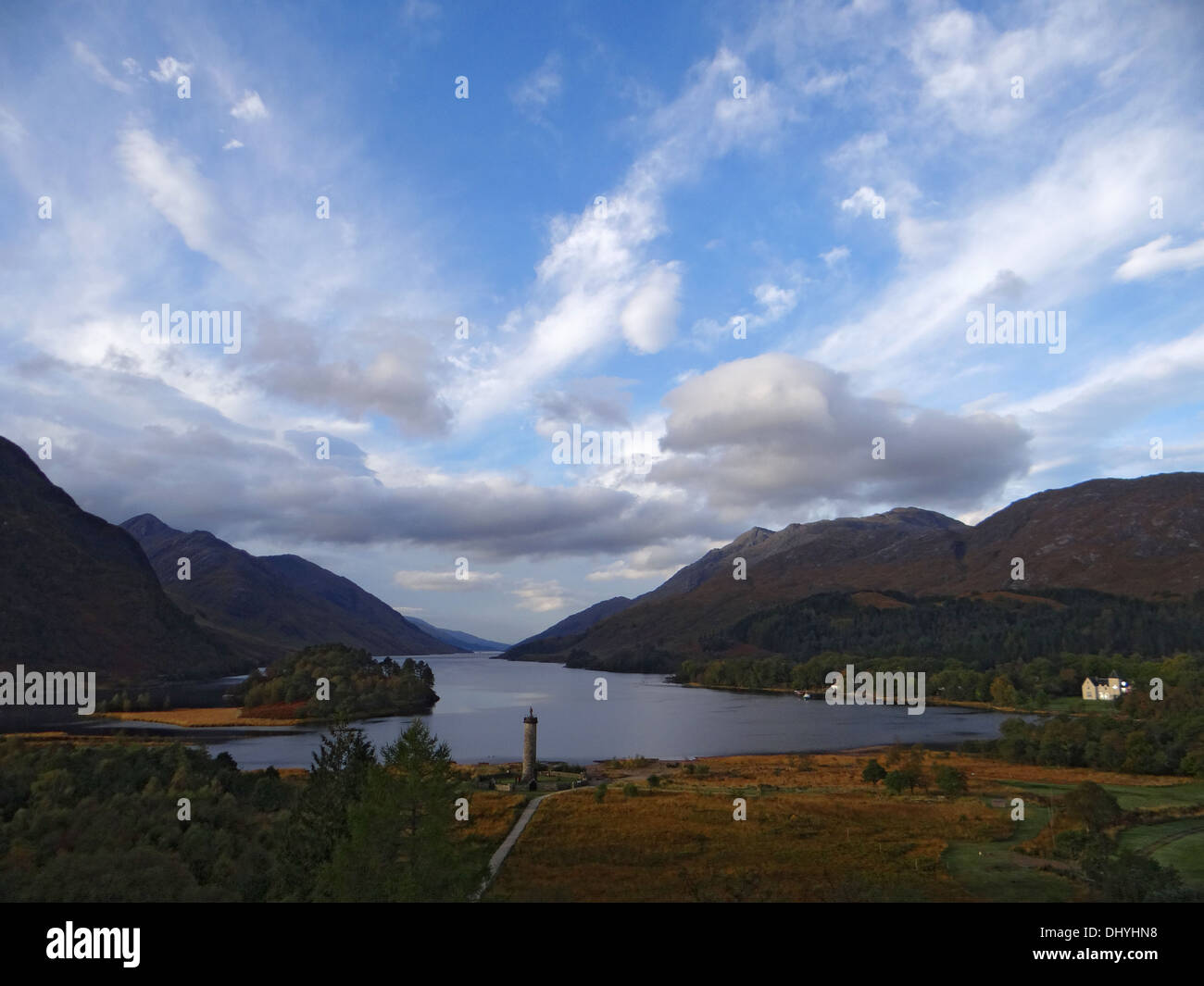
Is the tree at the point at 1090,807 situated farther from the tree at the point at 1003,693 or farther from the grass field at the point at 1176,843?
the tree at the point at 1003,693

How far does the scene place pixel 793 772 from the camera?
254 ft

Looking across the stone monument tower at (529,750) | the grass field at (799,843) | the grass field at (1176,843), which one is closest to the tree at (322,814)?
the grass field at (799,843)

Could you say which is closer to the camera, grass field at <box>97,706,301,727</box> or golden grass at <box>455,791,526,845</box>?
golden grass at <box>455,791,526,845</box>

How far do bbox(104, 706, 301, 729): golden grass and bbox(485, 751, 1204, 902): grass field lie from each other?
323ft

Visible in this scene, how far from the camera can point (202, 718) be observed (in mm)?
138375

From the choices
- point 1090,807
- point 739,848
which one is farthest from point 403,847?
point 1090,807

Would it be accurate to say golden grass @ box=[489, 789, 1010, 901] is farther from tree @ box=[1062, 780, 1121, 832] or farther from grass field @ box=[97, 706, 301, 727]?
grass field @ box=[97, 706, 301, 727]

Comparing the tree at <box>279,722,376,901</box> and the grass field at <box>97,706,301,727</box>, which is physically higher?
the tree at <box>279,722,376,901</box>

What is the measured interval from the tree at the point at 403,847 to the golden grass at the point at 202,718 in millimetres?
124620

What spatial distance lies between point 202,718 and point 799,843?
131 metres

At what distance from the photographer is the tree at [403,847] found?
23.6 metres

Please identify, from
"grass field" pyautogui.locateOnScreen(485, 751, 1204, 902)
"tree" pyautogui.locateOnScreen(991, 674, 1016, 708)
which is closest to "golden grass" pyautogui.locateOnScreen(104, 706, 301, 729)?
"grass field" pyautogui.locateOnScreen(485, 751, 1204, 902)

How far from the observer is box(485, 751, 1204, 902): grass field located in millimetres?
32469
